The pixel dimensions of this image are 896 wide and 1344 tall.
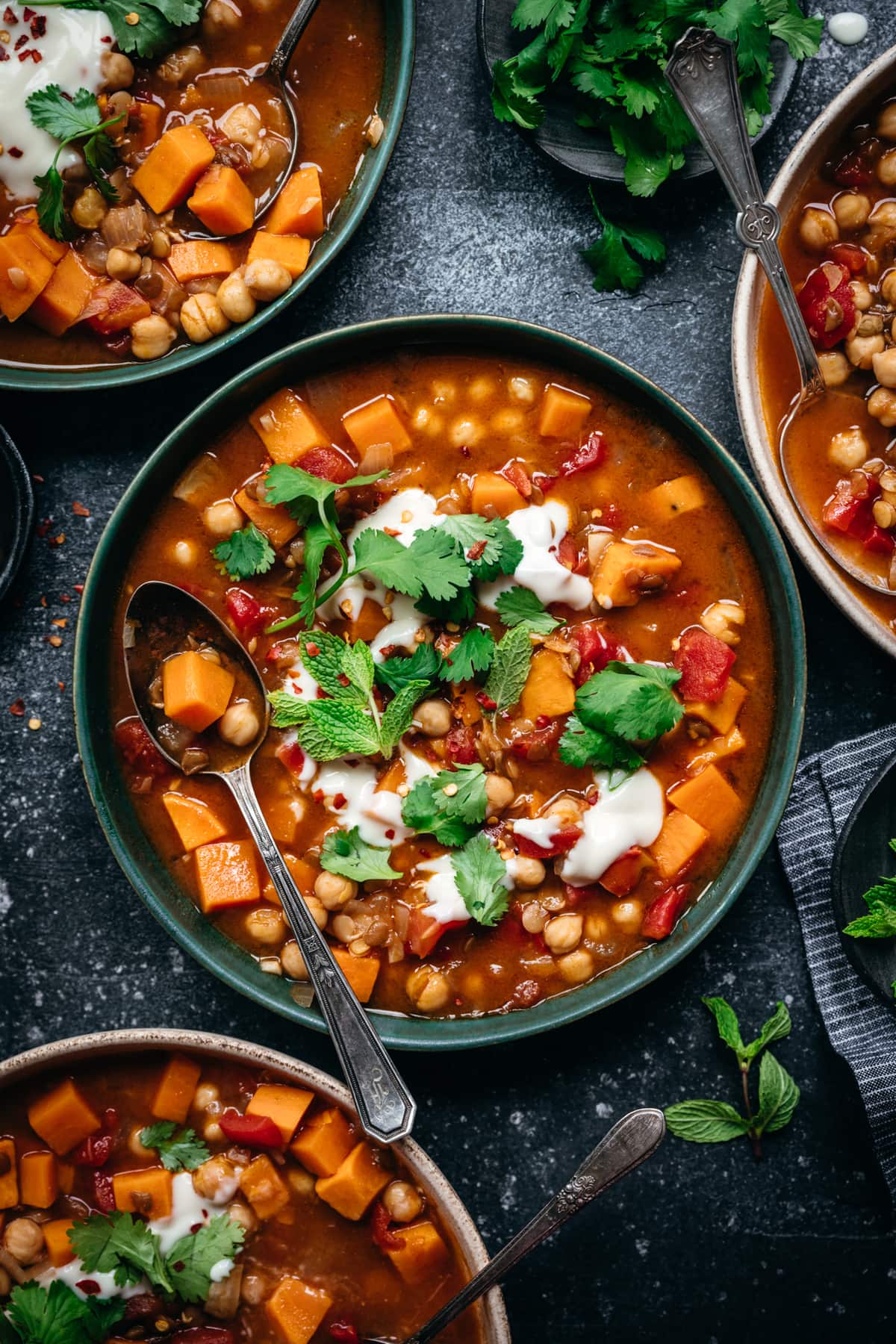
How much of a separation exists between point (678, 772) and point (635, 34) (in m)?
2.19

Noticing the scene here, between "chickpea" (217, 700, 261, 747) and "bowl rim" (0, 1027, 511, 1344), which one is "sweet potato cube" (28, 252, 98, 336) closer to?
"chickpea" (217, 700, 261, 747)

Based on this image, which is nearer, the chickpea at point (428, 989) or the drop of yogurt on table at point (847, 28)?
the chickpea at point (428, 989)

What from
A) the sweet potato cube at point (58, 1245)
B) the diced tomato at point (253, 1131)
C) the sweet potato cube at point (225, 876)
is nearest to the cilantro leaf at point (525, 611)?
the sweet potato cube at point (225, 876)

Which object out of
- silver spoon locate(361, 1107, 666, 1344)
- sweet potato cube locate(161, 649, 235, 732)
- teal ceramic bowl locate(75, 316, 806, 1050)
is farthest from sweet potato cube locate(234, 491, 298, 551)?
silver spoon locate(361, 1107, 666, 1344)

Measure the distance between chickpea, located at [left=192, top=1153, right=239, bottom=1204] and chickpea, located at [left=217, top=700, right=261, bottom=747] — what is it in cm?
125

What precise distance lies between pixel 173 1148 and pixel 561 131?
3331 millimetres

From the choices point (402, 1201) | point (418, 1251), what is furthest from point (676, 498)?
point (418, 1251)

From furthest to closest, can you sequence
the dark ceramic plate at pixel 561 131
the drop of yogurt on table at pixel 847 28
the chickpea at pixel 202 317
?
the drop of yogurt on table at pixel 847 28
the dark ceramic plate at pixel 561 131
the chickpea at pixel 202 317

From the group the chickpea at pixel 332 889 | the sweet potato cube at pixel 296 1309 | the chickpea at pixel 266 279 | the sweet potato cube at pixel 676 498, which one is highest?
the chickpea at pixel 266 279

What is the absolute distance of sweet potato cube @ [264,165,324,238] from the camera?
3.23m

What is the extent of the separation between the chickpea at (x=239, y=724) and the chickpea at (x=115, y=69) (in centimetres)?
189

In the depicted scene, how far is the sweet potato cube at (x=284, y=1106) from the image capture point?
3.13 metres

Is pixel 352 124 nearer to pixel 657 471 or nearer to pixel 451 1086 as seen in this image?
pixel 657 471

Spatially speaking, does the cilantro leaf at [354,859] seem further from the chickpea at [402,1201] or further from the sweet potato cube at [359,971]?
the chickpea at [402,1201]
